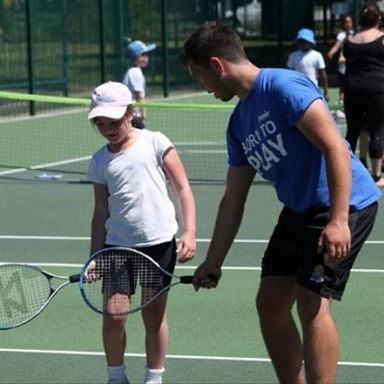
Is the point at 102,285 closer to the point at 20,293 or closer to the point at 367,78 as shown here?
the point at 20,293

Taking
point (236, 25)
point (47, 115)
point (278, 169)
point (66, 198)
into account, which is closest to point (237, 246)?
point (66, 198)

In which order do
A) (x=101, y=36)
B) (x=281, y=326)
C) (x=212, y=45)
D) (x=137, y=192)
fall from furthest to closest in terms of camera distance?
(x=101, y=36), (x=137, y=192), (x=281, y=326), (x=212, y=45)

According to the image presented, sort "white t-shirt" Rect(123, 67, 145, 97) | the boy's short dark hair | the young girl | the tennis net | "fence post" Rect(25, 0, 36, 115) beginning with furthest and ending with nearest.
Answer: "fence post" Rect(25, 0, 36, 115) < the tennis net < "white t-shirt" Rect(123, 67, 145, 97) < the young girl < the boy's short dark hair

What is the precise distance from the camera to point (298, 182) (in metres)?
5.07

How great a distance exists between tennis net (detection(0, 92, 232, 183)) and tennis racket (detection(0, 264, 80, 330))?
790 cm

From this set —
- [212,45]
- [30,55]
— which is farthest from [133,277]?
[30,55]

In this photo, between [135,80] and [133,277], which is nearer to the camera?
[133,277]

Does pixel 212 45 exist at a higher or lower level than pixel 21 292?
higher

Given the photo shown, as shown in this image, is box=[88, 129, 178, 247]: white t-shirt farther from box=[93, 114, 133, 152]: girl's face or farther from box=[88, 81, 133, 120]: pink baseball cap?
box=[88, 81, 133, 120]: pink baseball cap

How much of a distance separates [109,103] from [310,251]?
1.19m

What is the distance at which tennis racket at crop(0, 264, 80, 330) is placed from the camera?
5.48 meters

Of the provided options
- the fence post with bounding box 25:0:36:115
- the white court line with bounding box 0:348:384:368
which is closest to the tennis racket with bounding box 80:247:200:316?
the white court line with bounding box 0:348:384:368

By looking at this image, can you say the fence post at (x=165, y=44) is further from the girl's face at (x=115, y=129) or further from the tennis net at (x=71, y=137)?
the girl's face at (x=115, y=129)

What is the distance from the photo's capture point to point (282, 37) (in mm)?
28719
